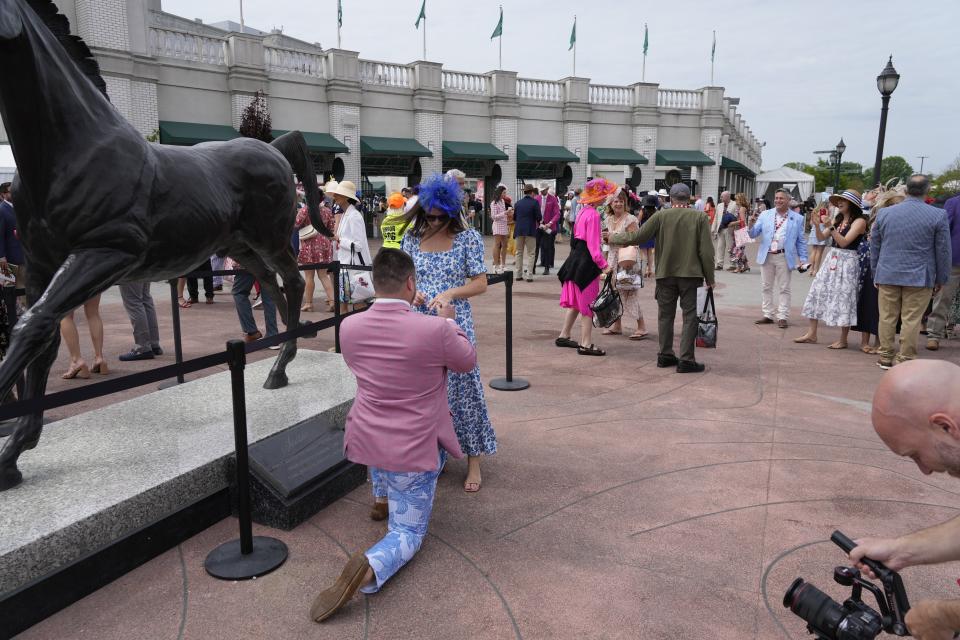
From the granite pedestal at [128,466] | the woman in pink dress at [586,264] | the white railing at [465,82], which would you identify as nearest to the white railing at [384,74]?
the white railing at [465,82]

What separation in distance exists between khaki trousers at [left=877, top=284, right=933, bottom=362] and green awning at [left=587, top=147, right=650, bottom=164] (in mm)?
24867

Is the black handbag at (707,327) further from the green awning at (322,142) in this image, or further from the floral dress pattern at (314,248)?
the green awning at (322,142)

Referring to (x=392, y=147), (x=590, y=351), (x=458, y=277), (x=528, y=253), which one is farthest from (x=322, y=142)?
(x=458, y=277)

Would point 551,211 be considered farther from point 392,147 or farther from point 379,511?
point 379,511

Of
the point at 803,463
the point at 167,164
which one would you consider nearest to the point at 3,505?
the point at 167,164

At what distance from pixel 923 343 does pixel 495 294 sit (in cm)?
658

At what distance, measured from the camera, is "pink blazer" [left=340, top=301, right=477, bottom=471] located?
2641 mm

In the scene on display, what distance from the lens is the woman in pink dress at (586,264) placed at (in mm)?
6926

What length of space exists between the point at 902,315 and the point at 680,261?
2.48 metres

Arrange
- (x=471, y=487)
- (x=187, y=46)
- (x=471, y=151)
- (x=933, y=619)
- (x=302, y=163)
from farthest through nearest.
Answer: (x=471, y=151) → (x=187, y=46) → (x=302, y=163) → (x=471, y=487) → (x=933, y=619)

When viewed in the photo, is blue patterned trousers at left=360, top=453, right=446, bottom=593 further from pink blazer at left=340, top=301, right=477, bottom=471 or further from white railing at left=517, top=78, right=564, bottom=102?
white railing at left=517, top=78, right=564, bottom=102

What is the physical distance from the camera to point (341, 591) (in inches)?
98.1

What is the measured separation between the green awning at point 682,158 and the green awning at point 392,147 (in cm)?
1242

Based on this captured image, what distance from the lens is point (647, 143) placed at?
31.9 m
